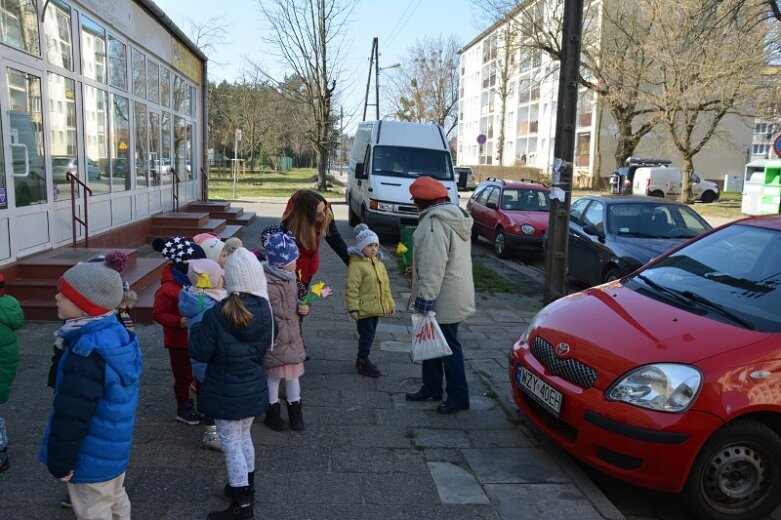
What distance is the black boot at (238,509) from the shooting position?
3070mm

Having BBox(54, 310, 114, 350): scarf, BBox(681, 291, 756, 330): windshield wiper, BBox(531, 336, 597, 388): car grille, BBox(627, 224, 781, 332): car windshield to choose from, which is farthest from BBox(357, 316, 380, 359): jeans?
BBox(54, 310, 114, 350): scarf

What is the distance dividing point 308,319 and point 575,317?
13.2 ft

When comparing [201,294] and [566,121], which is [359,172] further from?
[201,294]

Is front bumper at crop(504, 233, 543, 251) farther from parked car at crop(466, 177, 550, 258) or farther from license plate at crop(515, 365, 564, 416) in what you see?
license plate at crop(515, 365, 564, 416)

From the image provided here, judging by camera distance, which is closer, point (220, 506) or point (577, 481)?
point (220, 506)

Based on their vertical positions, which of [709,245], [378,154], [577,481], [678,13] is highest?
[678,13]

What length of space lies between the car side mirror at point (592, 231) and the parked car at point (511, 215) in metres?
3.20

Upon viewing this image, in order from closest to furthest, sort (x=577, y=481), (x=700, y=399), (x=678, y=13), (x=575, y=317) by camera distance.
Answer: (x=700, y=399) → (x=577, y=481) → (x=575, y=317) → (x=678, y=13)

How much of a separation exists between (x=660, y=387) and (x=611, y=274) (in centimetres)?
571

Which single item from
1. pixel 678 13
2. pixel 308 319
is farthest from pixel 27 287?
pixel 678 13

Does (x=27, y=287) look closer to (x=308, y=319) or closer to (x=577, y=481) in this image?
(x=308, y=319)

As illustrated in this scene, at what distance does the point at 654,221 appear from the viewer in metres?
9.12

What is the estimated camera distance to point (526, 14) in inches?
1190

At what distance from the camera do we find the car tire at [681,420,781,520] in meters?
3.28
